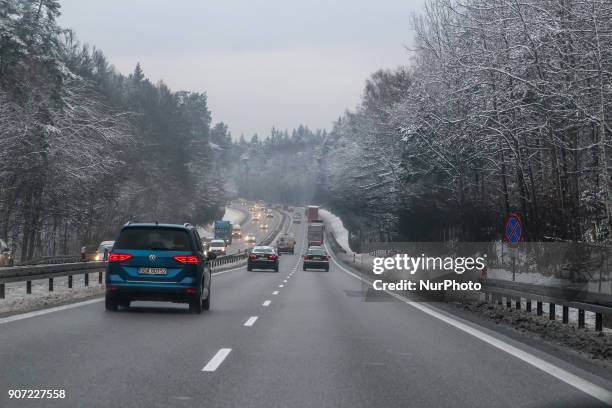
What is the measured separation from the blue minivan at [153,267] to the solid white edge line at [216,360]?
5667mm

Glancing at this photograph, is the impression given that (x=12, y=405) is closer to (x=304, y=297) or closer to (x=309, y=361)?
(x=309, y=361)

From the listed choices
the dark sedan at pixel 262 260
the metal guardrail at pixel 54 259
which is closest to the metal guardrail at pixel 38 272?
the metal guardrail at pixel 54 259

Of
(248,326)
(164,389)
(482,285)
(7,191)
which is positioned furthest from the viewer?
(7,191)

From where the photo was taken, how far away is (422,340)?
1314cm

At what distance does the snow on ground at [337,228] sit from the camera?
114425 millimetres

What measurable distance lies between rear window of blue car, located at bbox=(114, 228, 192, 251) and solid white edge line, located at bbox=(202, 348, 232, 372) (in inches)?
240

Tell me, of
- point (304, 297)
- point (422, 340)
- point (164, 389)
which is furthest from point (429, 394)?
point (304, 297)

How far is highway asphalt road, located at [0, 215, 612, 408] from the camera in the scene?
7.96 m

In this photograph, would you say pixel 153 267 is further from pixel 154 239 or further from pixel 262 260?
pixel 262 260

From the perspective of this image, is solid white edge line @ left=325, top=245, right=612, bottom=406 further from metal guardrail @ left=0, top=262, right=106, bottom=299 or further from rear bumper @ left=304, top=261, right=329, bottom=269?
rear bumper @ left=304, top=261, right=329, bottom=269

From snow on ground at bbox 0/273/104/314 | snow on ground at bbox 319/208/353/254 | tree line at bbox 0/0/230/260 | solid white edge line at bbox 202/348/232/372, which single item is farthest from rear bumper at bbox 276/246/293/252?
solid white edge line at bbox 202/348/232/372

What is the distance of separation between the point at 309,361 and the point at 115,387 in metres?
2.91

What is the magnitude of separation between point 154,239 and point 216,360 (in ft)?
24.2

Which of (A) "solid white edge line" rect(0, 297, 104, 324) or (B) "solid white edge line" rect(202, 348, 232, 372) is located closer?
(B) "solid white edge line" rect(202, 348, 232, 372)
